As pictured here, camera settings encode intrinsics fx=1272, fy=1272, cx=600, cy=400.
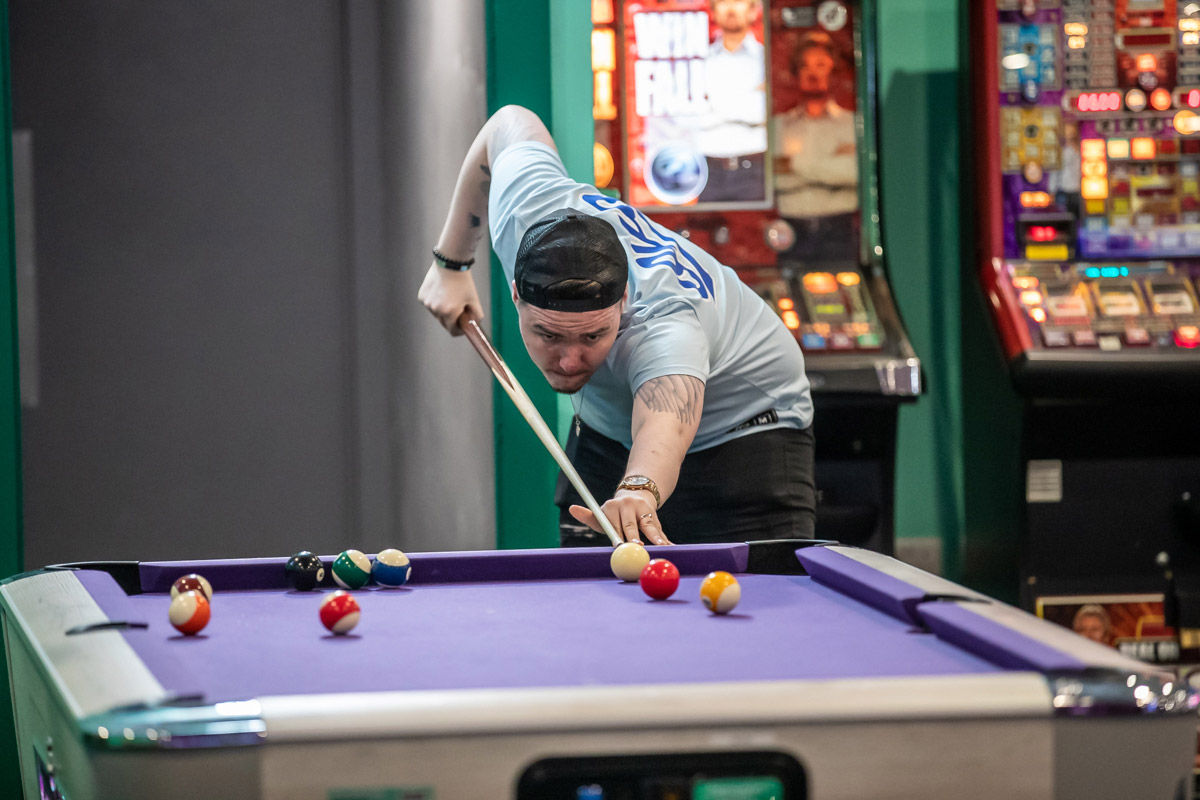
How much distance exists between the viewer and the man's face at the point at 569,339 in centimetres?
225

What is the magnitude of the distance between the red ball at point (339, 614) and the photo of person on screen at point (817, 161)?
8.33ft

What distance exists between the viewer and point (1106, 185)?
145 inches

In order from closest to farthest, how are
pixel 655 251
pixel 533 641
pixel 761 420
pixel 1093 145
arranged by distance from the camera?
pixel 533 641 → pixel 655 251 → pixel 761 420 → pixel 1093 145

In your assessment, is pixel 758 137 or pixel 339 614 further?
pixel 758 137

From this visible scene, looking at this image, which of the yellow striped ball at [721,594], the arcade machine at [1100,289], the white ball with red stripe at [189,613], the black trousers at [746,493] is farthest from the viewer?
the arcade machine at [1100,289]

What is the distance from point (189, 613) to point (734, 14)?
2.80 meters

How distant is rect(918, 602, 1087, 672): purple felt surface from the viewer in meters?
1.22

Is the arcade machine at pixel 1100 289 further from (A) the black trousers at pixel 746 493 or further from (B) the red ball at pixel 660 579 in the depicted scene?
(B) the red ball at pixel 660 579

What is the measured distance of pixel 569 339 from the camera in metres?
2.29

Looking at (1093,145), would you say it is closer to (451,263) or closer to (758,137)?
(758,137)

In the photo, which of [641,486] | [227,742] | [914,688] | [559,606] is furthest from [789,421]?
[227,742]

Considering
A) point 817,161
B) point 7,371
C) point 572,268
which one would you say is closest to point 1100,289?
point 817,161

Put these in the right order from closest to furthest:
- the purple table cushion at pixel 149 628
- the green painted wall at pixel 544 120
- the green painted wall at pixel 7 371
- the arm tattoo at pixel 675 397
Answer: the purple table cushion at pixel 149 628 < the arm tattoo at pixel 675 397 < the green painted wall at pixel 7 371 < the green painted wall at pixel 544 120

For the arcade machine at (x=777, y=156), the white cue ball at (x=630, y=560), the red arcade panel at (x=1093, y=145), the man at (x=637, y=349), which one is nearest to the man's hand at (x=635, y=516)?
the man at (x=637, y=349)
